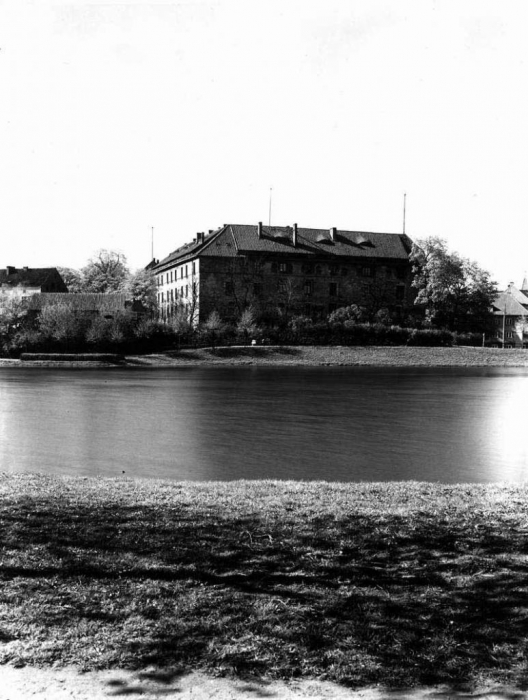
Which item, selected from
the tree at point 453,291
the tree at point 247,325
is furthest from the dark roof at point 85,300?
the tree at point 453,291

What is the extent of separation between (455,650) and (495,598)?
3.47ft

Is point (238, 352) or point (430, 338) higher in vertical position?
point (430, 338)

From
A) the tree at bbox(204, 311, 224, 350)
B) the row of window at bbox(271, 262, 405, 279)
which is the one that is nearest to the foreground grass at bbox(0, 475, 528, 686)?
the tree at bbox(204, 311, 224, 350)

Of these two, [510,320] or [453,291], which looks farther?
[510,320]

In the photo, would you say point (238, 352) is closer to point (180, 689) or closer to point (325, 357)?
point (325, 357)

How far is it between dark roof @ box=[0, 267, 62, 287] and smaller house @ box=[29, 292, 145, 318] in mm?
26511

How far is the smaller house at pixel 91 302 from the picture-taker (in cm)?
8656

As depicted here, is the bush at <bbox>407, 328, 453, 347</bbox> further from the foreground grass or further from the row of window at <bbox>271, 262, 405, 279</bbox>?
the foreground grass

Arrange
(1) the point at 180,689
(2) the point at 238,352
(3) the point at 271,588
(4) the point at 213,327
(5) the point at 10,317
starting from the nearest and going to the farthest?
(1) the point at 180,689 → (3) the point at 271,588 → (2) the point at 238,352 → (4) the point at 213,327 → (5) the point at 10,317

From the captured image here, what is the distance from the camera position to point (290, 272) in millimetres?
89312

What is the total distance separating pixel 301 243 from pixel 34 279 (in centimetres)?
5210

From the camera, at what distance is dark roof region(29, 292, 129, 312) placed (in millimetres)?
87625

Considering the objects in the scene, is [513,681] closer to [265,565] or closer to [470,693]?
[470,693]

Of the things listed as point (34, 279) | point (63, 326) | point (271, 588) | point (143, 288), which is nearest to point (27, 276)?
point (34, 279)
